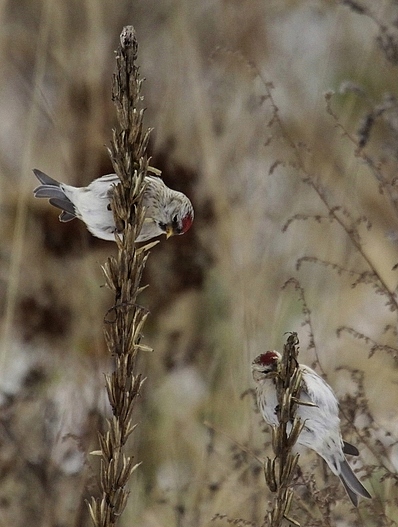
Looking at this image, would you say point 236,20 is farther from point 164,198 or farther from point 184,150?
point 164,198

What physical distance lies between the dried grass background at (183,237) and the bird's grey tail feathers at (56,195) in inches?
30.5

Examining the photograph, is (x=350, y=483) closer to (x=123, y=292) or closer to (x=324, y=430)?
(x=324, y=430)

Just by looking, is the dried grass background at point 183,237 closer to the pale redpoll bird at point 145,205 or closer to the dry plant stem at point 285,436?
the pale redpoll bird at point 145,205

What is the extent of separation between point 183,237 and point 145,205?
1.06m

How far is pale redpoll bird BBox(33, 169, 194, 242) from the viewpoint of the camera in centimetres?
44

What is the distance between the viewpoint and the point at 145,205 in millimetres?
469

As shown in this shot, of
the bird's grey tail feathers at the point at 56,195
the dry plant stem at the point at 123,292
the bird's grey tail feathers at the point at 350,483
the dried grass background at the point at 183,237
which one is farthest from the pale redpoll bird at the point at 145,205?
the dried grass background at the point at 183,237

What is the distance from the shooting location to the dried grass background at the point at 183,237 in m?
1.38

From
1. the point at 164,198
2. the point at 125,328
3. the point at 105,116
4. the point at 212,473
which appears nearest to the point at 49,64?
the point at 105,116

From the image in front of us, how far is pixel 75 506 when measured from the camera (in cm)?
127

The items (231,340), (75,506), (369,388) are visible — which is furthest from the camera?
(231,340)

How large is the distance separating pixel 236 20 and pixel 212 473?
0.97 m

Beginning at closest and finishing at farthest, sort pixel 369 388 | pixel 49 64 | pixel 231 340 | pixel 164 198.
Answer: pixel 164 198, pixel 369 388, pixel 231 340, pixel 49 64

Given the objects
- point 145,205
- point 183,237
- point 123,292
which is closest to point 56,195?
point 145,205
